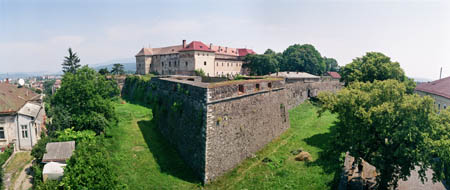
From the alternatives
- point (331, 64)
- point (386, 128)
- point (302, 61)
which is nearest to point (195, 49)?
point (302, 61)

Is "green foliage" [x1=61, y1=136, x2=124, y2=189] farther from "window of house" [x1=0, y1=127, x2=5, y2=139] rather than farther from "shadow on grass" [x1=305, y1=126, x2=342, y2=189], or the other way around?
"window of house" [x1=0, y1=127, x2=5, y2=139]

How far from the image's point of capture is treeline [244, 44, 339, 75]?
4928 centimetres

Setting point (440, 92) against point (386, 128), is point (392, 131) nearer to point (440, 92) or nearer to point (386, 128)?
point (386, 128)

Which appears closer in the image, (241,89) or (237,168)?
(237,168)

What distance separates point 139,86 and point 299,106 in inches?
837

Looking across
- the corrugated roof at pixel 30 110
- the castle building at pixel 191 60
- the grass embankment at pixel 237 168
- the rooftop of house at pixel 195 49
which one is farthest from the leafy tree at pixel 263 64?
the corrugated roof at pixel 30 110

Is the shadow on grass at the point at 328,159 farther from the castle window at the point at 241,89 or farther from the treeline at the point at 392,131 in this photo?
the castle window at the point at 241,89

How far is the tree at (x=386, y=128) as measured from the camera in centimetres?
907

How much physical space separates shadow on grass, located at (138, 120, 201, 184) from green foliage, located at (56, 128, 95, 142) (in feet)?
12.0

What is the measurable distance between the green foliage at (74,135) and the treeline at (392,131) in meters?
15.2

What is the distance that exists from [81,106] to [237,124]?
12532 millimetres

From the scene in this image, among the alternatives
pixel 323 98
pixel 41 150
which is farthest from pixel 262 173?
pixel 41 150

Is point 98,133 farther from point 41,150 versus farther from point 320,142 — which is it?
point 320,142

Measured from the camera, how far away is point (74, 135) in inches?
634
